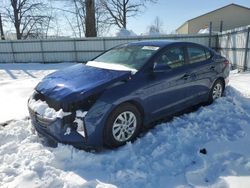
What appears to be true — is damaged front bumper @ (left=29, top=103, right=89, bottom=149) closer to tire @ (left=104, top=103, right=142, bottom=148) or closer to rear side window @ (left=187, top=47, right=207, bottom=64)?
tire @ (left=104, top=103, right=142, bottom=148)

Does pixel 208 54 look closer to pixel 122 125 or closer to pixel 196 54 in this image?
pixel 196 54

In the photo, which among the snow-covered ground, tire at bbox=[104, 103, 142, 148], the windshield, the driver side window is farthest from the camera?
the driver side window

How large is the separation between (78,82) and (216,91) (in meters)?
3.21

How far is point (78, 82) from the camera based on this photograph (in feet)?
12.2

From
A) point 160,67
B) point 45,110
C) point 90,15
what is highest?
point 90,15

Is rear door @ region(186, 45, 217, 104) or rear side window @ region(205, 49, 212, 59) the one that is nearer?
rear door @ region(186, 45, 217, 104)

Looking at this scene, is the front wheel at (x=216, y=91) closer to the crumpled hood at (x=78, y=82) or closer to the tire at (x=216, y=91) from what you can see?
the tire at (x=216, y=91)

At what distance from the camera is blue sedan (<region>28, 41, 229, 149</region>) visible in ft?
11.2

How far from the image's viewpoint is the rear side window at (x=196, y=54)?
4918 millimetres

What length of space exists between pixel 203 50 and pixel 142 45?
55.0 inches

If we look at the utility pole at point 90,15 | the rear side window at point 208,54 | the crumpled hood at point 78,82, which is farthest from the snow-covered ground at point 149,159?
the utility pole at point 90,15

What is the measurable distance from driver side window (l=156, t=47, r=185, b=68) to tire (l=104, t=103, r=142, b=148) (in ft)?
3.35

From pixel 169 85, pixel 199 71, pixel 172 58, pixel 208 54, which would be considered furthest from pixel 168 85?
pixel 208 54

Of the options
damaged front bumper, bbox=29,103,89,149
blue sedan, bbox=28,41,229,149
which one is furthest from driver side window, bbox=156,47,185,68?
damaged front bumper, bbox=29,103,89,149
